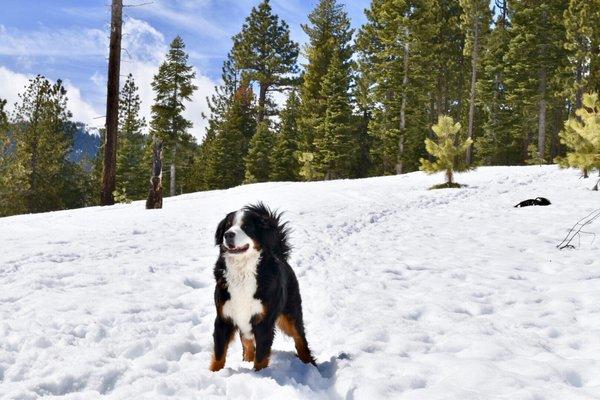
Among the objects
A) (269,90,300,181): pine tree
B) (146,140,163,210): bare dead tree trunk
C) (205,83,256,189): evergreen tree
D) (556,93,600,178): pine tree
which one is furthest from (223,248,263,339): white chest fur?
(205,83,256,189): evergreen tree

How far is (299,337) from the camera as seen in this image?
4.04 metres

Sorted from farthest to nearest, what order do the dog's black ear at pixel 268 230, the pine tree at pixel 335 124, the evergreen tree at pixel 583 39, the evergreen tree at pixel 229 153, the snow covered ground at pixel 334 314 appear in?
the evergreen tree at pixel 229 153 < the pine tree at pixel 335 124 < the evergreen tree at pixel 583 39 < the dog's black ear at pixel 268 230 < the snow covered ground at pixel 334 314

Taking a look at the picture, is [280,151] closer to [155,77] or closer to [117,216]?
[155,77]

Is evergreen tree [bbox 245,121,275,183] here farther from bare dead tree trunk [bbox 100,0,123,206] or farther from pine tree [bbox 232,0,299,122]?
bare dead tree trunk [bbox 100,0,123,206]

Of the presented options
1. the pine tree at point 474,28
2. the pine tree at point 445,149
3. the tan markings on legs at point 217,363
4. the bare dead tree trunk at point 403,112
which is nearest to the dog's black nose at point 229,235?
the tan markings on legs at point 217,363

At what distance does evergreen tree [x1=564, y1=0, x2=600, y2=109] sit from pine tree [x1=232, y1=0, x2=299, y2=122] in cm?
2346

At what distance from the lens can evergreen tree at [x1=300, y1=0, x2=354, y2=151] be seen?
41.0 meters

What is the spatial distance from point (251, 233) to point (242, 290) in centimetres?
44

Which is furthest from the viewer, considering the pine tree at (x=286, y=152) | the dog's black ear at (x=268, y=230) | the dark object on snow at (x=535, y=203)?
the pine tree at (x=286, y=152)

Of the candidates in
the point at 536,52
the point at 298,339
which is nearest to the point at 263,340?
the point at 298,339

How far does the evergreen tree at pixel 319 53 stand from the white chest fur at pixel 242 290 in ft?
121

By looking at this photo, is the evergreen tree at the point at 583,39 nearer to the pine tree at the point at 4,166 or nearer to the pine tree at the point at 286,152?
the pine tree at the point at 286,152

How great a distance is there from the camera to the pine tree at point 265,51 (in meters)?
46.1

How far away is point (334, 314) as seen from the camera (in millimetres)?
5488
